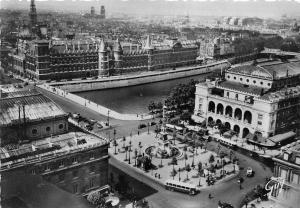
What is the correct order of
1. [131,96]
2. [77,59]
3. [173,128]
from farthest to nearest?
[77,59] → [131,96] → [173,128]

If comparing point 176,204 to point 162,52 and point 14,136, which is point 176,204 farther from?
point 162,52

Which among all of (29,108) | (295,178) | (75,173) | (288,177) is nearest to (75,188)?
(75,173)

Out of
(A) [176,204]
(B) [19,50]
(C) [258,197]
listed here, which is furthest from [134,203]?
(B) [19,50]

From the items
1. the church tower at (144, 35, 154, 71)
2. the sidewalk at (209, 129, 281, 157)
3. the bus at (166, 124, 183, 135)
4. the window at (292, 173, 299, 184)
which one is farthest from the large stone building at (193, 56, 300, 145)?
the church tower at (144, 35, 154, 71)

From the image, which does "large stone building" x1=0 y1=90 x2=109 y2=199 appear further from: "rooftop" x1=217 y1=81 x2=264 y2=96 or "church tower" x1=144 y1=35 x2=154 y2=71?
"church tower" x1=144 y1=35 x2=154 y2=71

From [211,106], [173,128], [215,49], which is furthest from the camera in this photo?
[215,49]

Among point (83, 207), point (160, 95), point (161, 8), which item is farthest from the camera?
point (161, 8)

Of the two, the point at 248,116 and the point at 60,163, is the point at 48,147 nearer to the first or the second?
the point at 60,163
